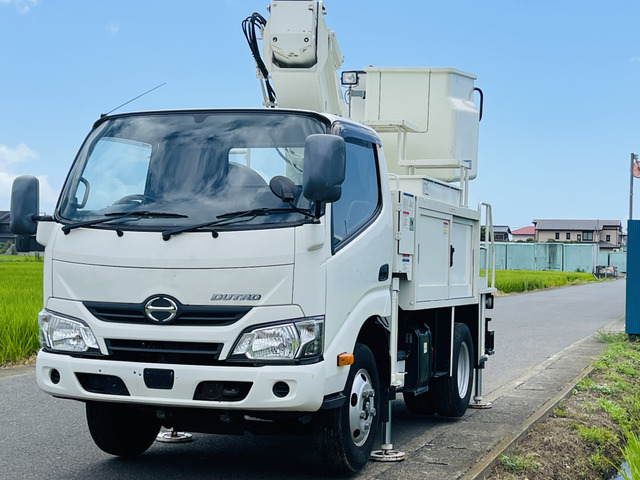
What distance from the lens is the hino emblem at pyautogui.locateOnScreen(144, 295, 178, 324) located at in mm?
5215

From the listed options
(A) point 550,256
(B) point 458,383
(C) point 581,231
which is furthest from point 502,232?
(B) point 458,383

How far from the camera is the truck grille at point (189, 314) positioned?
16.9 feet

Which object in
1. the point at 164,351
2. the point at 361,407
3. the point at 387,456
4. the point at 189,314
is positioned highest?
the point at 189,314

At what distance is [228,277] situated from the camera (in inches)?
203

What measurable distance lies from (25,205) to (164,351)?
137 cm

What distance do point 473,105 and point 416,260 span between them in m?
3.09

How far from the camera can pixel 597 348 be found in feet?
48.6

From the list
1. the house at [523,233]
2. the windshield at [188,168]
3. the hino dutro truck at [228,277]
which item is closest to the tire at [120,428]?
the hino dutro truck at [228,277]

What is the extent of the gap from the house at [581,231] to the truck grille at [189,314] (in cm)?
12643

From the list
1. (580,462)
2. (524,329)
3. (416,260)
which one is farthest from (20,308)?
(524,329)

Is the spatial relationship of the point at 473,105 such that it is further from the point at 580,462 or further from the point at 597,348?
the point at 597,348

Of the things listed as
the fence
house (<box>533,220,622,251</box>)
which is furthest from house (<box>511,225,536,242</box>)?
the fence

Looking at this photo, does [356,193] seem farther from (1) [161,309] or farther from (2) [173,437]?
(2) [173,437]

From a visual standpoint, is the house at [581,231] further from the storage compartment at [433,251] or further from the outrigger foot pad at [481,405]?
the storage compartment at [433,251]
